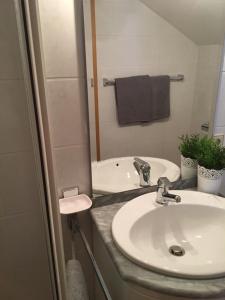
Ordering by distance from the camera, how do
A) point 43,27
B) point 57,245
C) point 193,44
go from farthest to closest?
1. point 193,44
2. point 43,27
3. point 57,245

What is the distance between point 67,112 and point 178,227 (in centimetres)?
67

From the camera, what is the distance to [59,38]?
792mm

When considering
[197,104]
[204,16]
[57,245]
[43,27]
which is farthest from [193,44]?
[57,245]

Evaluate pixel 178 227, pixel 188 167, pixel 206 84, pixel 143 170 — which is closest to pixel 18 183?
pixel 143 170

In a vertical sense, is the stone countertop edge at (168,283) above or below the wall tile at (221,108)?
below

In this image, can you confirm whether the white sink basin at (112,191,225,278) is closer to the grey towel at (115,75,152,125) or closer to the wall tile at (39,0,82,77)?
the grey towel at (115,75,152,125)

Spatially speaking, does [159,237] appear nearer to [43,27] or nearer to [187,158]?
[187,158]

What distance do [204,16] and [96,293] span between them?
57.6 inches

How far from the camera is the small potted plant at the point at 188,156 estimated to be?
1168 mm

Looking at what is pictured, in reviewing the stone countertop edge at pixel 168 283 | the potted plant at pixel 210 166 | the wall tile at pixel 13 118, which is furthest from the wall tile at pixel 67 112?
the potted plant at pixel 210 166

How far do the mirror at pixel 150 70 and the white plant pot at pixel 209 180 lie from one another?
5.9 inches

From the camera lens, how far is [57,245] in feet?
1.50

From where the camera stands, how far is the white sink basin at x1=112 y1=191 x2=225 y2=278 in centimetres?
88

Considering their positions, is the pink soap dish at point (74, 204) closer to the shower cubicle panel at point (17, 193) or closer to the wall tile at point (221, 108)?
the shower cubicle panel at point (17, 193)
